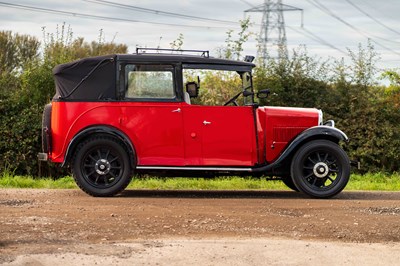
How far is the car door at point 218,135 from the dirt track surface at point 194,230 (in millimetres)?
630

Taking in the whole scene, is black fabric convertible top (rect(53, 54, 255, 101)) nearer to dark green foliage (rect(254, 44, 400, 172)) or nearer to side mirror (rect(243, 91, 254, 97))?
side mirror (rect(243, 91, 254, 97))

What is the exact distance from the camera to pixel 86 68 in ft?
43.7

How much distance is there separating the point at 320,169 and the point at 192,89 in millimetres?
2360

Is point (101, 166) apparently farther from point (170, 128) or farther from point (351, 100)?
point (351, 100)

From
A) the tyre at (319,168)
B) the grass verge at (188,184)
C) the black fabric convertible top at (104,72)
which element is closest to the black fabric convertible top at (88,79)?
the black fabric convertible top at (104,72)

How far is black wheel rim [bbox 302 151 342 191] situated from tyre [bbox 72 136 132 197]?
2784mm

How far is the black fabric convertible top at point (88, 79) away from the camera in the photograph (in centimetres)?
1306

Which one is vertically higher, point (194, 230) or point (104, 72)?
point (104, 72)

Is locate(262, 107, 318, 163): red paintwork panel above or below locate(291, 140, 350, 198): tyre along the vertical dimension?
above

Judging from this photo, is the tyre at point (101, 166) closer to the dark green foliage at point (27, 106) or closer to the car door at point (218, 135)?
the car door at point (218, 135)

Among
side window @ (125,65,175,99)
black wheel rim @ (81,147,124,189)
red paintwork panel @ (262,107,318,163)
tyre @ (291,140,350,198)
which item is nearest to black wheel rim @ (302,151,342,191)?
tyre @ (291,140,350,198)

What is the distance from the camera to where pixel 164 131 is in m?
12.9

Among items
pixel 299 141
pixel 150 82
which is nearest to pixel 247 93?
pixel 299 141

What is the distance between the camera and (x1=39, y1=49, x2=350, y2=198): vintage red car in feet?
42.3
